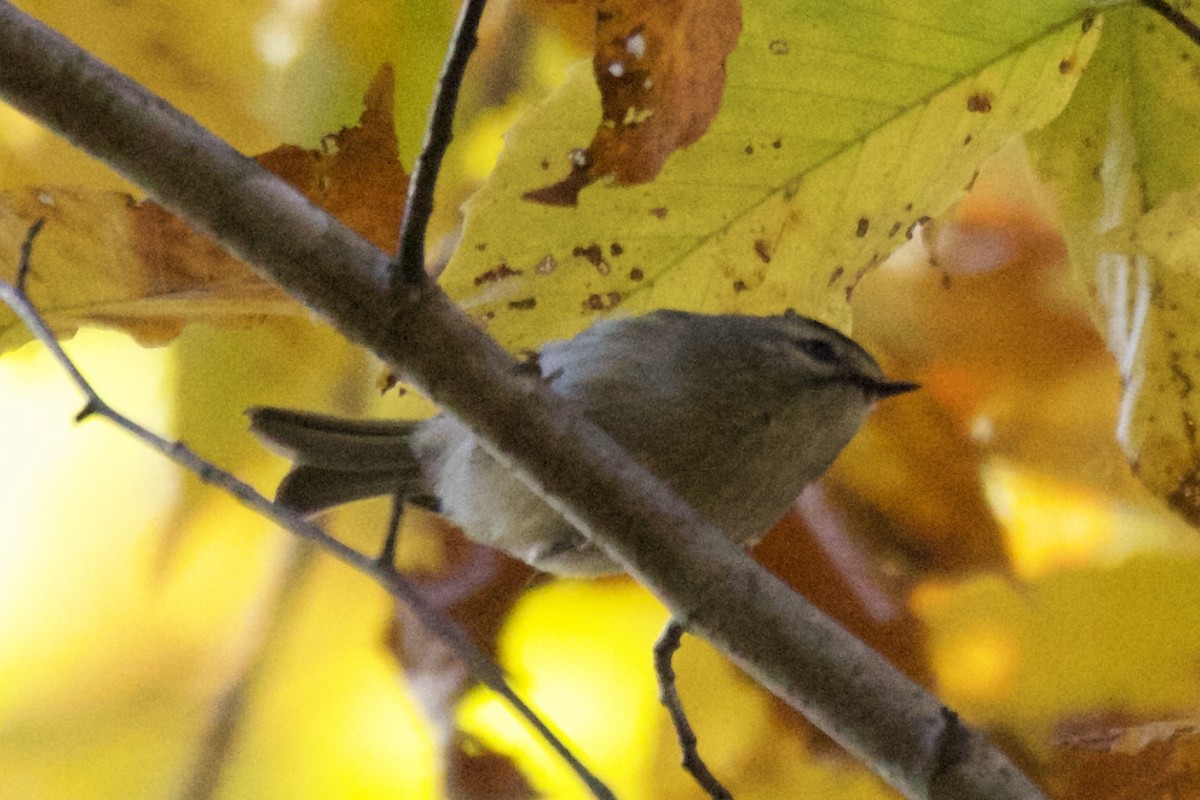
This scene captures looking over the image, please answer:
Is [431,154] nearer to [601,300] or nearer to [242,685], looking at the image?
[601,300]

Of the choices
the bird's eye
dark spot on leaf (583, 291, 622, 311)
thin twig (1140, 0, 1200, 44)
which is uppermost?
dark spot on leaf (583, 291, 622, 311)

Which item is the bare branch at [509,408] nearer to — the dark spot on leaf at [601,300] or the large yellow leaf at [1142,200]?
the dark spot on leaf at [601,300]

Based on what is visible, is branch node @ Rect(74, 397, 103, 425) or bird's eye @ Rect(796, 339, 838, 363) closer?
branch node @ Rect(74, 397, 103, 425)

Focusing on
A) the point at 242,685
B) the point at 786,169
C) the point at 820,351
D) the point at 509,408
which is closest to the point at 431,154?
the point at 509,408

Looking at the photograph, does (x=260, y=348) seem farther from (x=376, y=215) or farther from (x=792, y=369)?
(x=792, y=369)

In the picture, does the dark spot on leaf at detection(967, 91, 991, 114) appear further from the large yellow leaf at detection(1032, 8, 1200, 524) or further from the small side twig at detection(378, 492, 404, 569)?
the small side twig at detection(378, 492, 404, 569)

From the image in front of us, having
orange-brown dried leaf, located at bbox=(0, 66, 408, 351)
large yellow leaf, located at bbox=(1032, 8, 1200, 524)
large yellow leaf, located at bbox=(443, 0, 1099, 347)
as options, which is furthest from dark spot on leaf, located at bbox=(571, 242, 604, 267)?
large yellow leaf, located at bbox=(1032, 8, 1200, 524)

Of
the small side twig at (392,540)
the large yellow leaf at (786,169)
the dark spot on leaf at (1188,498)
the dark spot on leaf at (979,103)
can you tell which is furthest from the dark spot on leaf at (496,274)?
the dark spot on leaf at (1188,498)
